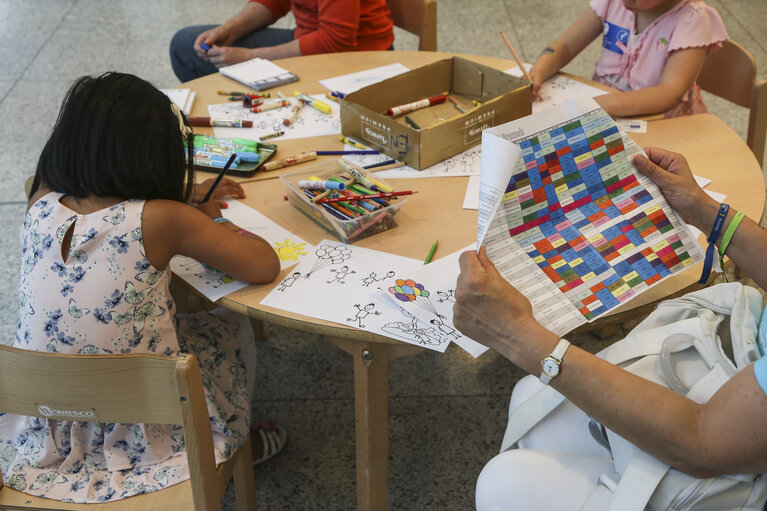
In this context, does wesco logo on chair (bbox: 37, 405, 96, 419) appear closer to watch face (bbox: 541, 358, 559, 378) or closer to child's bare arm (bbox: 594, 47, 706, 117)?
watch face (bbox: 541, 358, 559, 378)

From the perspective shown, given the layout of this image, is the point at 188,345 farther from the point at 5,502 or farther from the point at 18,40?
the point at 18,40

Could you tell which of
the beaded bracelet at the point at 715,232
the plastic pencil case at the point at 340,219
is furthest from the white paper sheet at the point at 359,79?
the beaded bracelet at the point at 715,232

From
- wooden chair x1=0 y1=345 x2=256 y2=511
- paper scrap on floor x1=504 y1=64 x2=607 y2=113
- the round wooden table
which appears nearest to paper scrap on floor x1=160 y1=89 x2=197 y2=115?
the round wooden table

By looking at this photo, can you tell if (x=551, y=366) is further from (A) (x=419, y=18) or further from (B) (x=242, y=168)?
(A) (x=419, y=18)

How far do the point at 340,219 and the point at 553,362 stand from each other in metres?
0.55

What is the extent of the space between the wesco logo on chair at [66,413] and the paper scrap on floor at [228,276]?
29cm

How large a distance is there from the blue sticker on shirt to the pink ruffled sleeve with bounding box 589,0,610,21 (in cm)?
3

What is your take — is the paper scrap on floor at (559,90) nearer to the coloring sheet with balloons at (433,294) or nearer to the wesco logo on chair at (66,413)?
the coloring sheet with balloons at (433,294)

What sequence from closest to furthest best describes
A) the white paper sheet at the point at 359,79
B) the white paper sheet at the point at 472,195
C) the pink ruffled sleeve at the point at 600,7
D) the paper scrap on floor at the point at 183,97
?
the white paper sheet at the point at 472,195, the paper scrap on floor at the point at 183,97, the white paper sheet at the point at 359,79, the pink ruffled sleeve at the point at 600,7

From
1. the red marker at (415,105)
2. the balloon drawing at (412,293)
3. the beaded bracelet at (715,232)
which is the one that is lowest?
the balloon drawing at (412,293)

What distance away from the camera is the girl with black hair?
126cm

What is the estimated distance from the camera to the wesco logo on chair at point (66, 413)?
43.8 inches

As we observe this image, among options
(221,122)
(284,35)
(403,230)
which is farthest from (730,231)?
(284,35)

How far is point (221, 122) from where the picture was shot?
6.12 ft
